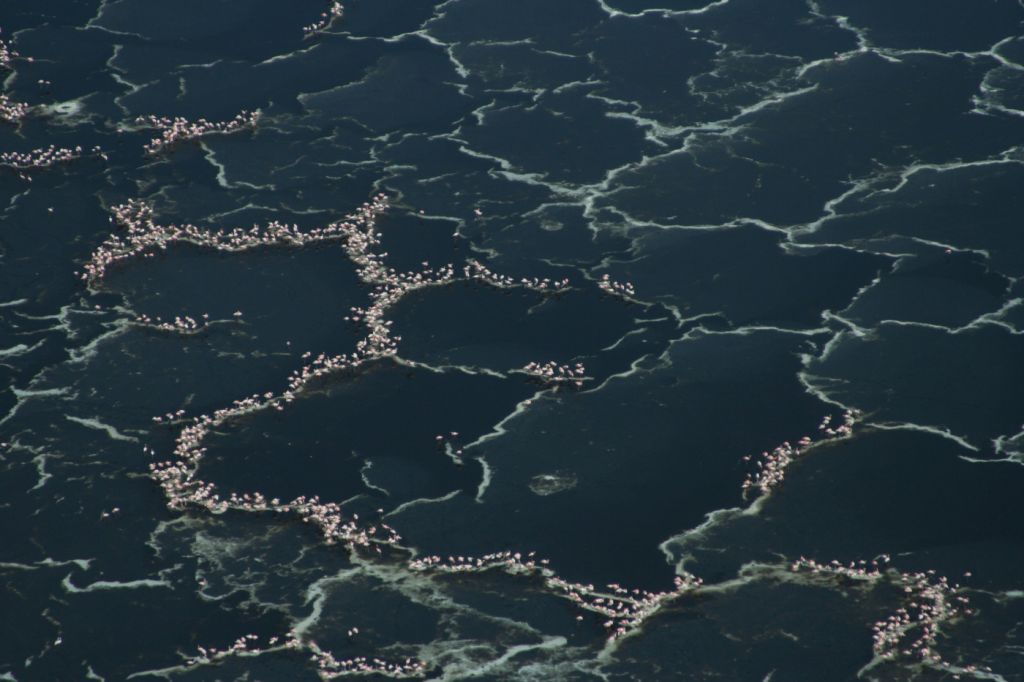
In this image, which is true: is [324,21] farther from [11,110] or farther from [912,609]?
[912,609]

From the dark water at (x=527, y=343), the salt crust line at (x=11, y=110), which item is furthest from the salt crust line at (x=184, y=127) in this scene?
the salt crust line at (x=11, y=110)

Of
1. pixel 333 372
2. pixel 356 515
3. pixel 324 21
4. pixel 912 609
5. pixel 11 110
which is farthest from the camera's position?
pixel 324 21

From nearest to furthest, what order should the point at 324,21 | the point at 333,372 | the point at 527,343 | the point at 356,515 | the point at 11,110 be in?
1. the point at 356,515
2. the point at 333,372
3. the point at 527,343
4. the point at 11,110
5. the point at 324,21

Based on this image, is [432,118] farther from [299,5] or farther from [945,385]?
[945,385]

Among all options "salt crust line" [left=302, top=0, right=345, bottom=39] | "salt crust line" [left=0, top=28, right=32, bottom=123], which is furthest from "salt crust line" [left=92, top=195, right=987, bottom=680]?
"salt crust line" [left=302, top=0, right=345, bottom=39]

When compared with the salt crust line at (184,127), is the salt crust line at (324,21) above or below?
above

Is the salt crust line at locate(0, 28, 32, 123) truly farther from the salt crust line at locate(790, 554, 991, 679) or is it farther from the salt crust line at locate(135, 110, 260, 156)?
the salt crust line at locate(790, 554, 991, 679)

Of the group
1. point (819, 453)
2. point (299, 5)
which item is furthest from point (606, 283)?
point (299, 5)

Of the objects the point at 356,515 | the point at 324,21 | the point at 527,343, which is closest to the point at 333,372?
the point at 527,343

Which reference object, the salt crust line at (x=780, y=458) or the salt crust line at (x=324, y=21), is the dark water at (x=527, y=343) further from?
the salt crust line at (x=324, y=21)
